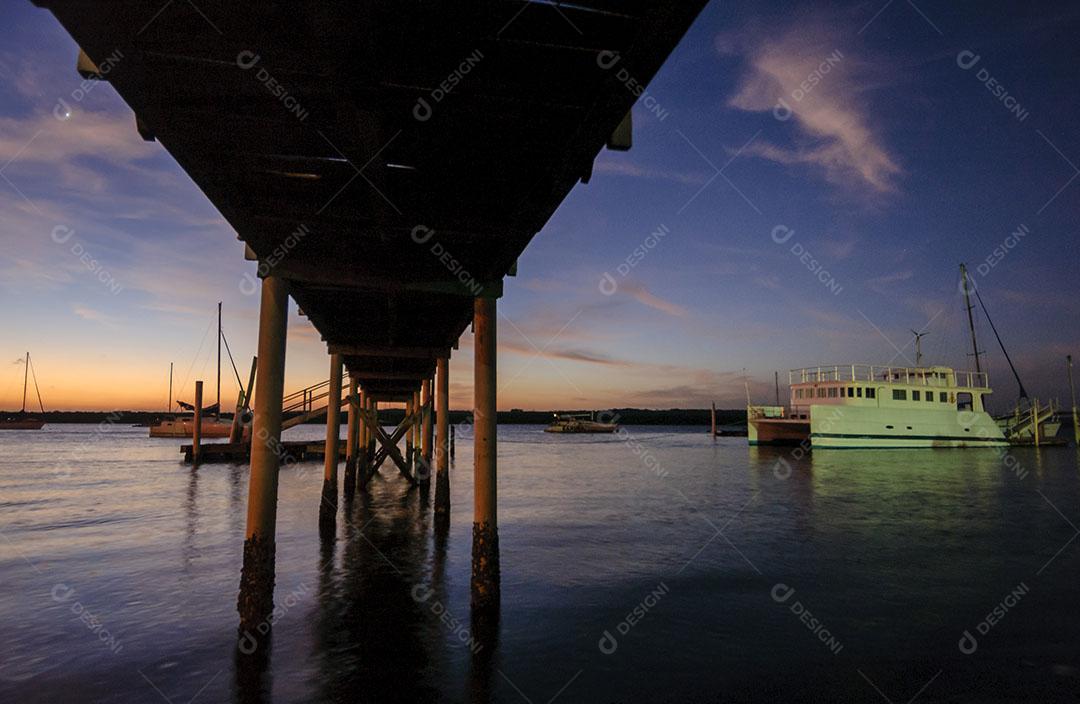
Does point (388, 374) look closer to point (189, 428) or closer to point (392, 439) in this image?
point (392, 439)

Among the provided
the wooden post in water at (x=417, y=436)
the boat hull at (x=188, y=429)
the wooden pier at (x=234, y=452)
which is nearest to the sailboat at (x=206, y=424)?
the boat hull at (x=188, y=429)

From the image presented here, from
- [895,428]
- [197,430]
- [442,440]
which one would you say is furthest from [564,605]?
[895,428]

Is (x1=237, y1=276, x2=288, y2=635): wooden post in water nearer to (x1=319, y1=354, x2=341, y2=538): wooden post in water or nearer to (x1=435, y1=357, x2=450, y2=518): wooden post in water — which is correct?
(x1=319, y1=354, x2=341, y2=538): wooden post in water

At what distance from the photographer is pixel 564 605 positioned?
9750 millimetres

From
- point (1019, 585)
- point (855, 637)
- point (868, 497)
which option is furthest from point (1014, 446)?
point (855, 637)

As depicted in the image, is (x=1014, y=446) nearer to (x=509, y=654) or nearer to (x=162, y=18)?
(x=509, y=654)

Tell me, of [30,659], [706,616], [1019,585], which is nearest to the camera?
[30,659]

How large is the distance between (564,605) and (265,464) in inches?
208

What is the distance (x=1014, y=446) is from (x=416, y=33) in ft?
261

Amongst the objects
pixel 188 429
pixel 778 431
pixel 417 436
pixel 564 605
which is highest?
pixel 417 436

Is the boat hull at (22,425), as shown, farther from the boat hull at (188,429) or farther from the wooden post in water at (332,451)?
the wooden post in water at (332,451)

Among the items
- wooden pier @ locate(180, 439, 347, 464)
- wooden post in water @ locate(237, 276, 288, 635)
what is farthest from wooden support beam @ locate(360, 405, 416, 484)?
wooden pier @ locate(180, 439, 347, 464)

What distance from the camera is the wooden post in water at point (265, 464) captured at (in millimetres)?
7074

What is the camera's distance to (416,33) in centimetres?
343
